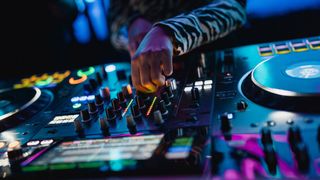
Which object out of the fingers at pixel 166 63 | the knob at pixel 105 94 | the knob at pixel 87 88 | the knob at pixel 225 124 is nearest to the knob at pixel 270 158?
the knob at pixel 225 124

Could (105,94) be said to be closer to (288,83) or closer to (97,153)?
(97,153)

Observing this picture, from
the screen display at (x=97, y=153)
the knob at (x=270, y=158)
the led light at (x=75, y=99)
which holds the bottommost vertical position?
the knob at (x=270, y=158)

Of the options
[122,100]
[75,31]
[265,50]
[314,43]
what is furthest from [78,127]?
[75,31]

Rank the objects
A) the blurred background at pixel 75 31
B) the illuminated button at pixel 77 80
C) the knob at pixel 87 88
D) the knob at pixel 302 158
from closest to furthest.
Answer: the knob at pixel 302 158
the knob at pixel 87 88
the illuminated button at pixel 77 80
the blurred background at pixel 75 31

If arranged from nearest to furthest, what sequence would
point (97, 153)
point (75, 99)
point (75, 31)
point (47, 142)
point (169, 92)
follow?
point (97, 153)
point (47, 142)
point (169, 92)
point (75, 99)
point (75, 31)

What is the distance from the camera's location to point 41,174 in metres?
0.69

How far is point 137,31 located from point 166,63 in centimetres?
64

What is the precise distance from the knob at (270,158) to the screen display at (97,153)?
0.69 feet

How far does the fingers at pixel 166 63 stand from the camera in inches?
33.0

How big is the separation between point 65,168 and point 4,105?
0.52 m

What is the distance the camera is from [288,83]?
0.80m

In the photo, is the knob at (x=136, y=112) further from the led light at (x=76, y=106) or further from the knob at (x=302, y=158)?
the knob at (x=302, y=158)

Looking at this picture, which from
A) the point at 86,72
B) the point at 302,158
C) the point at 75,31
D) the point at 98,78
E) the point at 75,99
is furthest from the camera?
the point at 75,31

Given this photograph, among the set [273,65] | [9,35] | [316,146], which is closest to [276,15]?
[273,65]
